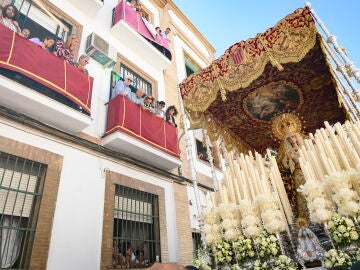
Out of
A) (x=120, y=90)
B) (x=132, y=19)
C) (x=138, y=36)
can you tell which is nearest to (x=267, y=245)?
(x=120, y=90)

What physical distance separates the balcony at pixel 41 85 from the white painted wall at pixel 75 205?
442 mm

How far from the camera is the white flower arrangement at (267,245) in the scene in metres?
2.83

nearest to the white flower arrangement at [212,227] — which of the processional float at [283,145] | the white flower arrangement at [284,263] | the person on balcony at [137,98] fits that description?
the processional float at [283,145]

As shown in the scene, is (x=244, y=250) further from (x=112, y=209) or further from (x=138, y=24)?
(x=138, y=24)

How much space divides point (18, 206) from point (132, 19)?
6.78 meters

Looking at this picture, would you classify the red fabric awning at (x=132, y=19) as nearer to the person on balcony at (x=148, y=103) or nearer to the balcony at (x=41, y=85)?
the person on balcony at (x=148, y=103)

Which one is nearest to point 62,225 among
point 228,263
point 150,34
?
point 228,263

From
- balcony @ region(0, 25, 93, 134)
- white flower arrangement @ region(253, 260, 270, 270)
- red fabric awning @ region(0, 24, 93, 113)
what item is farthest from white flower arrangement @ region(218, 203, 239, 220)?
red fabric awning @ region(0, 24, 93, 113)

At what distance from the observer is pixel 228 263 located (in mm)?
3209

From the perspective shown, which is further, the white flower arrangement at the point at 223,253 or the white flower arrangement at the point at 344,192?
the white flower arrangement at the point at 223,253

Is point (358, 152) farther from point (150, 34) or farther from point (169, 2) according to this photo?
point (169, 2)

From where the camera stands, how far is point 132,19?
29.4 ft

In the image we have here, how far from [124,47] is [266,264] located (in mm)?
7916

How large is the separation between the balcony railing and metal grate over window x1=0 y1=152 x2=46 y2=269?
5460 mm
